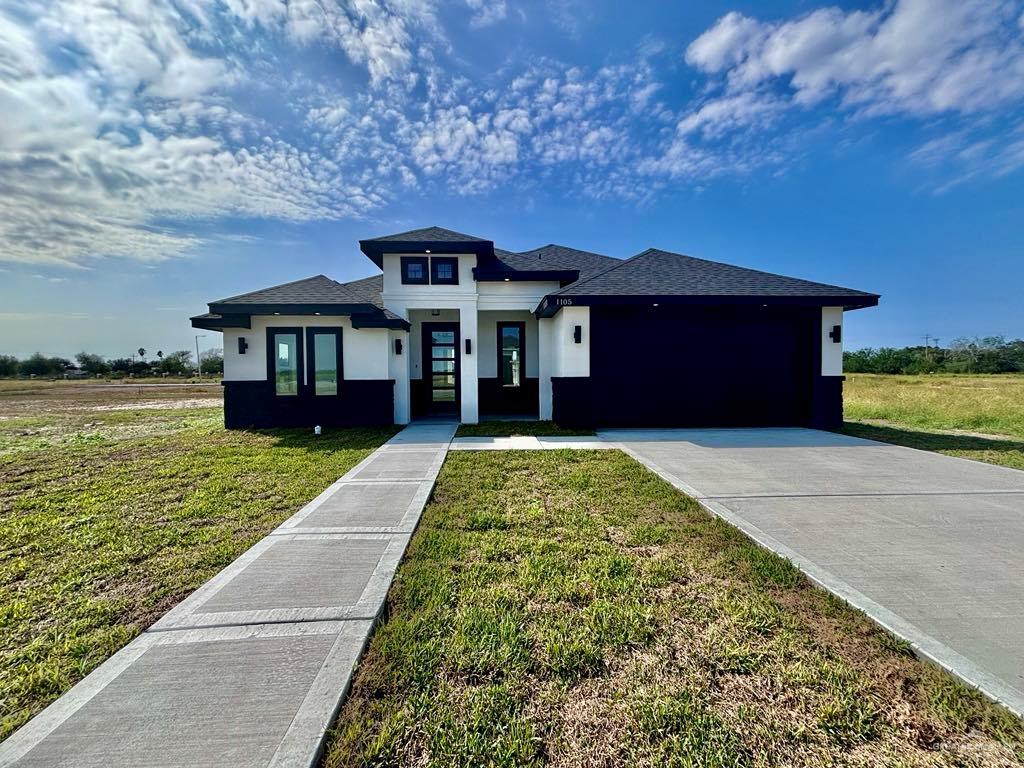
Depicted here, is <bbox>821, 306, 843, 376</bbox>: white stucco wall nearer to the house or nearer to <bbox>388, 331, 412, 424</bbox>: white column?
the house

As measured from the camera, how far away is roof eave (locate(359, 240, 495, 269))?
9.80 m

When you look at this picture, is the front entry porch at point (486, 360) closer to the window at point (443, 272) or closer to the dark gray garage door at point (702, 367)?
the window at point (443, 272)

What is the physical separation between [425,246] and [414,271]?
2.59 ft

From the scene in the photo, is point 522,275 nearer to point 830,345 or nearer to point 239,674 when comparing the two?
point 830,345

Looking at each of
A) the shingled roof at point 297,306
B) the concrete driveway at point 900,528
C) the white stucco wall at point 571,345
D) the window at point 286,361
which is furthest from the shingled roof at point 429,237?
the concrete driveway at point 900,528

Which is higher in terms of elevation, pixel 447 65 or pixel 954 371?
pixel 447 65

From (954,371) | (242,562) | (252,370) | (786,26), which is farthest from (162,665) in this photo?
(954,371)

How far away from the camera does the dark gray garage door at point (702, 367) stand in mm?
9672

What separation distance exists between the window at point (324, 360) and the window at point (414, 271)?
7.48 feet

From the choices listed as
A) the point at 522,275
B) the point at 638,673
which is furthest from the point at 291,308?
the point at 638,673

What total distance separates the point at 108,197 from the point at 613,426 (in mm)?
15830

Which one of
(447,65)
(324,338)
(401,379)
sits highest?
(447,65)

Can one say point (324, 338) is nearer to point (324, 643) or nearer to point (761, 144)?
point (324, 643)

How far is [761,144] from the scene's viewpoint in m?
12.3
